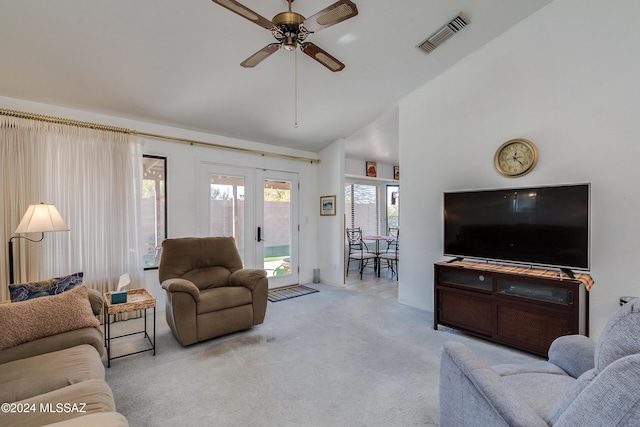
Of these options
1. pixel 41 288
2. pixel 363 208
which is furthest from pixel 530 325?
pixel 363 208

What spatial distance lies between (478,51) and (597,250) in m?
2.45

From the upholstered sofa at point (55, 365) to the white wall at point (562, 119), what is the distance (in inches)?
139

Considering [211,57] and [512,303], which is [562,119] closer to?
[512,303]

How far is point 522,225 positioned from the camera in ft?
9.27

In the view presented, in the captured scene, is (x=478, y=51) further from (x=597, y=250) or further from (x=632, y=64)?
(x=597, y=250)

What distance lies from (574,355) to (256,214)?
4.14m

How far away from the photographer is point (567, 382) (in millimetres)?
1422

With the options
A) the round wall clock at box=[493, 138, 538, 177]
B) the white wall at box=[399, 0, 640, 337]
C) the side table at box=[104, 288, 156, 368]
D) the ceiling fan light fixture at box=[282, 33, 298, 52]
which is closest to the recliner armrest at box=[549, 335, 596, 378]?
the white wall at box=[399, 0, 640, 337]

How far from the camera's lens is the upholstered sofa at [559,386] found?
0.77 metres

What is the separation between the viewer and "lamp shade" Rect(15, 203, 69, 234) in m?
2.48

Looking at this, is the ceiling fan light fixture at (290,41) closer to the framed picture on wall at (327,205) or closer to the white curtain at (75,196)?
the white curtain at (75,196)

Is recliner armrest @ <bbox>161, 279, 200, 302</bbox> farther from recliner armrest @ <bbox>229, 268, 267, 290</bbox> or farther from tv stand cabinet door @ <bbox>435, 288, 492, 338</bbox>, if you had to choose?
tv stand cabinet door @ <bbox>435, 288, 492, 338</bbox>

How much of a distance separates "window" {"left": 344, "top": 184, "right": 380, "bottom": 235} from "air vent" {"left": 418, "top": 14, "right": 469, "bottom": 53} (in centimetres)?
418

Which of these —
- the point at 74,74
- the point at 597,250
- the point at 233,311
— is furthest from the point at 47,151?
the point at 597,250
